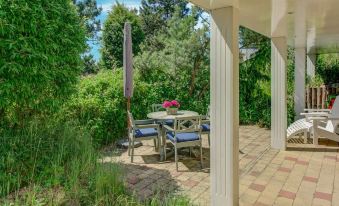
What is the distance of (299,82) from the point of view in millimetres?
8422

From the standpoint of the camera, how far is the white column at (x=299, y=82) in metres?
8.28

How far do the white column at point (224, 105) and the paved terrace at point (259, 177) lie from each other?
467 millimetres

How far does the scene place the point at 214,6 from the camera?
2.82m

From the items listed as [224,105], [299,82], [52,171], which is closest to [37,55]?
[52,171]

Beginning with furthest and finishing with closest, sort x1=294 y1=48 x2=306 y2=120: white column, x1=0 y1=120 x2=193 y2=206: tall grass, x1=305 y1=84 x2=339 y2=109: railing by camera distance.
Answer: x1=305 y1=84 x2=339 y2=109: railing < x1=294 y1=48 x2=306 y2=120: white column < x1=0 y1=120 x2=193 y2=206: tall grass

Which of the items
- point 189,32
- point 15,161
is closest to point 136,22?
point 189,32

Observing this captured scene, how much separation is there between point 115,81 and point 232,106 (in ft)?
15.6

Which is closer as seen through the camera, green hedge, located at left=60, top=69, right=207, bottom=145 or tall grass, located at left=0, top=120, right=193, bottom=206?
tall grass, located at left=0, top=120, right=193, bottom=206

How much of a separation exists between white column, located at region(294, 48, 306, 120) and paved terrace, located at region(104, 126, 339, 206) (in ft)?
10.2

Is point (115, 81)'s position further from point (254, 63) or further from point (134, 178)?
point (254, 63)

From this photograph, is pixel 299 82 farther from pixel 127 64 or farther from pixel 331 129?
pixel 127 64

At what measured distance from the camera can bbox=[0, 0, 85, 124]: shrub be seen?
128 inches

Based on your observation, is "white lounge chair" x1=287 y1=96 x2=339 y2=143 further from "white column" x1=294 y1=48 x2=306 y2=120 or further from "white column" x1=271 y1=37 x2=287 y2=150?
"white column" x1=294 y1=48 x2=306 y2=120

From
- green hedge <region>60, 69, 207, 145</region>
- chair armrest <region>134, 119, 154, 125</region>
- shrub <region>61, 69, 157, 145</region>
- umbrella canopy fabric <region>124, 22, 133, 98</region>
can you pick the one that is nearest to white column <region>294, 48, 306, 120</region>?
green hedge <region>60, 69, 207, 145</region>
